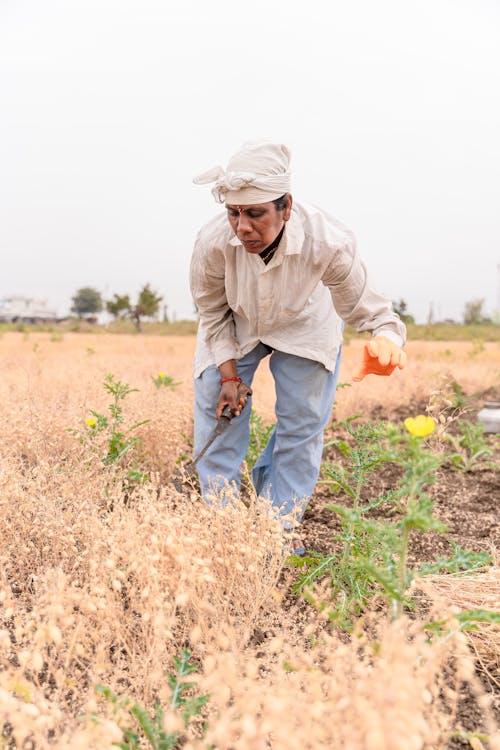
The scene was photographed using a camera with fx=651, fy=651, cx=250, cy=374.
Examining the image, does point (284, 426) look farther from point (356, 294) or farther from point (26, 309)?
point (26, 309)

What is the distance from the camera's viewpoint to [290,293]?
2553mm

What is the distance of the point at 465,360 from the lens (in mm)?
9500

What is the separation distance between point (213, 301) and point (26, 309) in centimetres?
6053

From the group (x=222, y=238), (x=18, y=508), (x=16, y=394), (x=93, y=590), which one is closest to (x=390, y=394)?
(x=16, y=394)

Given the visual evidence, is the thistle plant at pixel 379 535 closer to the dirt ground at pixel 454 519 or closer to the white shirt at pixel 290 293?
the dirt ground at pixel 454 519

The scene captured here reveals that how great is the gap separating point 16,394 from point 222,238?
7.58ft

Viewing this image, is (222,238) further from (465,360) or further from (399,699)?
(465,360)

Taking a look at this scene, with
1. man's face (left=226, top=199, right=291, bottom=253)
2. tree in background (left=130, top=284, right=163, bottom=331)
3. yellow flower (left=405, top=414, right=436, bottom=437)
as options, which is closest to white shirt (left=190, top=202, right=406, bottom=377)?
man's face (left=226, top=199, right=291, bottom=253)

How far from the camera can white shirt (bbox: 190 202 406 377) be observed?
2441mm

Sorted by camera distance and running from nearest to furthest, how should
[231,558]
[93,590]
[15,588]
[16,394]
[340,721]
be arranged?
[340,721] → [93,590] → [231,558] → [15,588] → [16,394]

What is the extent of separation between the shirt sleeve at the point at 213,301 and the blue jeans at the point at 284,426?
109mm

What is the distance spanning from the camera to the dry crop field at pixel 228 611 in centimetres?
109

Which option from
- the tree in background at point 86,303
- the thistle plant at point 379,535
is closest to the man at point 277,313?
the thistle plant at point 379,535

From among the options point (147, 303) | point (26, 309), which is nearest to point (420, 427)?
point (147, 303)
